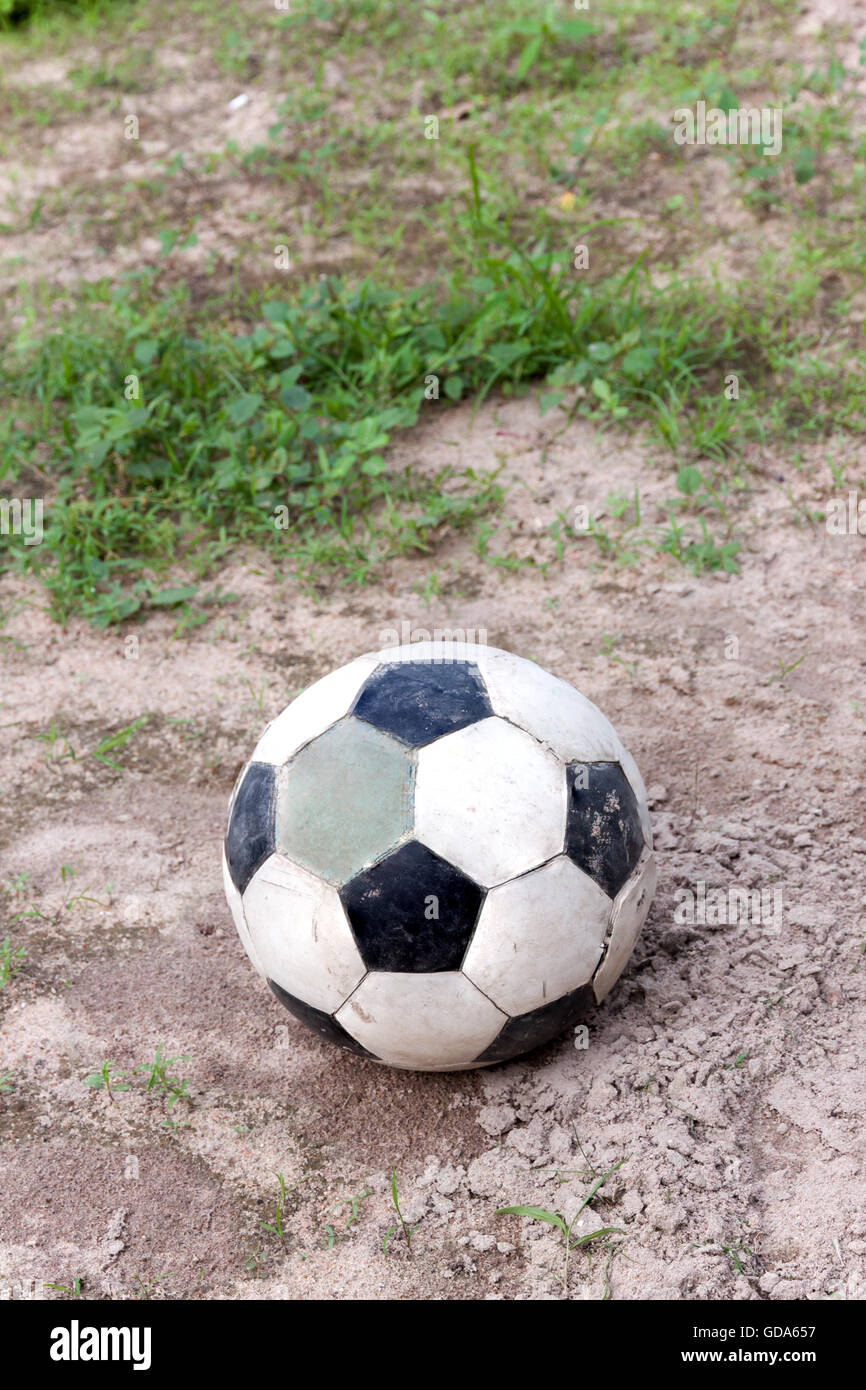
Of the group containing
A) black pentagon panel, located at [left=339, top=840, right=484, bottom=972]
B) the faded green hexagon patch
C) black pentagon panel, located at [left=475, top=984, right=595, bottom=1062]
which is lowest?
black pentagon panel, located at [left=475, top=984, right=595, bottom=1062]

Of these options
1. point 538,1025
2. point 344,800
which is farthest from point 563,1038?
point 344,800

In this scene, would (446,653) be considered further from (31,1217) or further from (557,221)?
(557,221)

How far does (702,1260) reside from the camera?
219 cm

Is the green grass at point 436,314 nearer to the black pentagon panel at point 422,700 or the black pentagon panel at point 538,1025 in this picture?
the black pentagon panel at point 422,700

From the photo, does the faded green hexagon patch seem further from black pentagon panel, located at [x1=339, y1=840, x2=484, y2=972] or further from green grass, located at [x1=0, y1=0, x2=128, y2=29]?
green grass, located at [x1=0, y1=0, x2=128, y2=29]

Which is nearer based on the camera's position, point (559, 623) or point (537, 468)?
point (559, 623)

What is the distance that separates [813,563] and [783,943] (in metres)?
1.45

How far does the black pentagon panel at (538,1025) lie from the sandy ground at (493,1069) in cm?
17

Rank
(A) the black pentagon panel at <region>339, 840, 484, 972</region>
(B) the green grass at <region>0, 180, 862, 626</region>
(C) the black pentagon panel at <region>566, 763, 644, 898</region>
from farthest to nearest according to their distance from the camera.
A: (B) the green grass at <region>0, 180, 862, 626</region> < (C) the black pentagon panel at <region>566, 763, 644, 898</region> < (A) the black pentagon panel at <region>339, 840, 484, 972</region>

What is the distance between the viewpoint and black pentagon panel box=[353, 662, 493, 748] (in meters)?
2.36

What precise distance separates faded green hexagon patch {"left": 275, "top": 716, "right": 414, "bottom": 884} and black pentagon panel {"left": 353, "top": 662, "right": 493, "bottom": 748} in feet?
0.11

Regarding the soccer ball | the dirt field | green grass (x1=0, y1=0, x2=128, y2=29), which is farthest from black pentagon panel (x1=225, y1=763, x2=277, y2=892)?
green grass (x1=0, y1=0, x2=128, y2=29)

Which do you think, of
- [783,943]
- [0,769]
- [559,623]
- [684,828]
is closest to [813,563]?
[559,623]

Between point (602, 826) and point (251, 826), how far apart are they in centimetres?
68
